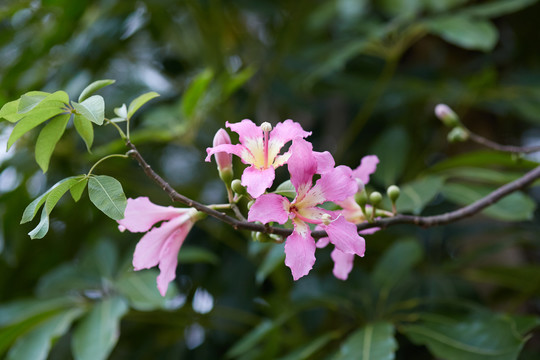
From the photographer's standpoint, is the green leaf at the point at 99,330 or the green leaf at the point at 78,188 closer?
the green leaf at the point at 78,188

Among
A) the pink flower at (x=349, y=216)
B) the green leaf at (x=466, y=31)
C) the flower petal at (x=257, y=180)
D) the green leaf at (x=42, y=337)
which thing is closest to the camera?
the flower petal at (x=257, y=180)

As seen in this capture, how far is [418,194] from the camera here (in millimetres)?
768

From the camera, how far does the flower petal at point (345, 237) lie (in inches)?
15.4

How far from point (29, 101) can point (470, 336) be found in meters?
0.67

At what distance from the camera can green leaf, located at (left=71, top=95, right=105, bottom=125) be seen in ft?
1.25

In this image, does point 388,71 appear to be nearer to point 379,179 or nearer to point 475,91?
point 475,91

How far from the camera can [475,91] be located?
43.6 inches

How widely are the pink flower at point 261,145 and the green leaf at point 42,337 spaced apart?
0.59 metres

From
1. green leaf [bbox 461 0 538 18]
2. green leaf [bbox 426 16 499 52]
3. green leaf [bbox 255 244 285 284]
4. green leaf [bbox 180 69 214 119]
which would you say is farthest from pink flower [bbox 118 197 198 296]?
green leaf [bbox 461 0 538 18]

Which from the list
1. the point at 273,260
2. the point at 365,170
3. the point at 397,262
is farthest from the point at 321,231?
the point at 397,262

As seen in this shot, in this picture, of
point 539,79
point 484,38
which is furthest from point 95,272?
point 539,79

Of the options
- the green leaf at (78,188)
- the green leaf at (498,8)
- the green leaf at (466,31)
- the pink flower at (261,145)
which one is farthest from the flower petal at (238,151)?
the green leaf at (498,8)

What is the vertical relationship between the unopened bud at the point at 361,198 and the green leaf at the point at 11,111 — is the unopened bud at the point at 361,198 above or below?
below

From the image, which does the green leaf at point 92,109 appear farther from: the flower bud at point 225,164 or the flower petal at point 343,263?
the flower petal at point 343,263
